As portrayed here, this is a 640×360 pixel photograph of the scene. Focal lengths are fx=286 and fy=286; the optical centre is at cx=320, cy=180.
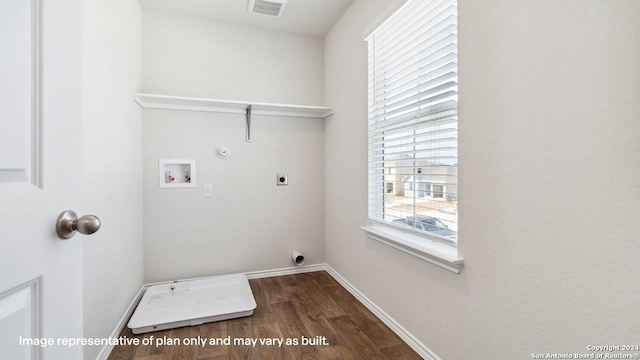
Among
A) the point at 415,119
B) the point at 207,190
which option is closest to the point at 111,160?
the point at 207,190

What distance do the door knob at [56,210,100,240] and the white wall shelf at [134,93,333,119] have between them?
184cm

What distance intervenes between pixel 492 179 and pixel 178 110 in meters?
2.41

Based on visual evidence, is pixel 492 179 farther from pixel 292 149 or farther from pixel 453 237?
pixel 292 149

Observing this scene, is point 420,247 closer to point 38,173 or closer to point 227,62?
point 38,173

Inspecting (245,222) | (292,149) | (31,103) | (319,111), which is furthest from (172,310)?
(319,111)

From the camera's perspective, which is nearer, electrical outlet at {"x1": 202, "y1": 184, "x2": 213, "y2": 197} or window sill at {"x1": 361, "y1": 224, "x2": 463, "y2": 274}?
window sill at {"x1": 361, "y1": 224, "x2": 463, "y2": 274}

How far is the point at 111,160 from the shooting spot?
1.72 metres

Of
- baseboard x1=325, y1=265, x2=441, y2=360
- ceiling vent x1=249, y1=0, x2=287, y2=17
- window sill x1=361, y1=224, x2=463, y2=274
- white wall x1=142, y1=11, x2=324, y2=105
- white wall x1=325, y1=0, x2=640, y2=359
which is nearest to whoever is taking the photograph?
white wall x1=325, y1=0, x2=640, y2=359

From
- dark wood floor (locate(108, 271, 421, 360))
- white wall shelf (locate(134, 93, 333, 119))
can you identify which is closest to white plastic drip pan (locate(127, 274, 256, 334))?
dark wood floor (locate(108, 271, 421, 360))

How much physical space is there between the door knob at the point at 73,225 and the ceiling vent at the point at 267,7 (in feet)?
7.31

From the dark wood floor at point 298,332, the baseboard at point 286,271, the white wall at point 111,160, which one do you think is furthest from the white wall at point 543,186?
the white wall at point 111,160

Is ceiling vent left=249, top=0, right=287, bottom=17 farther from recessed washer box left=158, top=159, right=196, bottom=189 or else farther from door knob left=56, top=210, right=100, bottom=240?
door knob left=56, top=210, right=100, bottom=240

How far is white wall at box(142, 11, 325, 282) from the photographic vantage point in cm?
246

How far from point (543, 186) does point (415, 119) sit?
799mm
